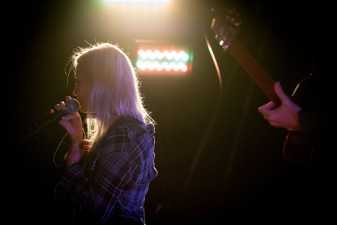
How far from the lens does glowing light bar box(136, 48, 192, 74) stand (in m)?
4.48

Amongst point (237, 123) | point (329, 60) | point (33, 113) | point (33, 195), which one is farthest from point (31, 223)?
point (329, 60)

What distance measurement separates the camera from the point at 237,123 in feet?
15.3

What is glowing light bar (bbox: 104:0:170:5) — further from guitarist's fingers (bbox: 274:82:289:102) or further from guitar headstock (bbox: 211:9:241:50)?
guitarist's fingers (bbox: 274:82:289:102)

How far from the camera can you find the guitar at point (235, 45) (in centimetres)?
186

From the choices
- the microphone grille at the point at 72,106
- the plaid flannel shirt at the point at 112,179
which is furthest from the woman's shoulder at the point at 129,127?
the microphone grille at the point at 72,106

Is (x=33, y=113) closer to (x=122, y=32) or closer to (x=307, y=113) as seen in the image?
(x=122, y=32)

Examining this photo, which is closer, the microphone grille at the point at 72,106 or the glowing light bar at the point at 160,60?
the microphone grille at the point at 72,106

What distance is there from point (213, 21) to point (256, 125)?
112 inches

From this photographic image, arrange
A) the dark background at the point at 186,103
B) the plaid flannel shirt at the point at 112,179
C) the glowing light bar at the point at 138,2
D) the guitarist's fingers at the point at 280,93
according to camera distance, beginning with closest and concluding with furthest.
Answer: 1. the plaid flannel shirt at the point at 112,179
2. the guitarist's fingers at the point at 280,93
3. the glowing light bar at the point at 138,2
4. the dark background at the point at 186,103

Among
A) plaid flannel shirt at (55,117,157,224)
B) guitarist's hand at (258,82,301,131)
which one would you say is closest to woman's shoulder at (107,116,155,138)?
plaid flannel shirt at (55,117,157,224)

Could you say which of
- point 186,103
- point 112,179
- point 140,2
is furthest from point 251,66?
point 186,103

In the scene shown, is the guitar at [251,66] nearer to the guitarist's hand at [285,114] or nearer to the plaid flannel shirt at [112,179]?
the guitarist's hand at [285,114]

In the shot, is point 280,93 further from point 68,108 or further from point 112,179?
point 68,108

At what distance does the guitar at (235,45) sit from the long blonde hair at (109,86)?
0.44m
